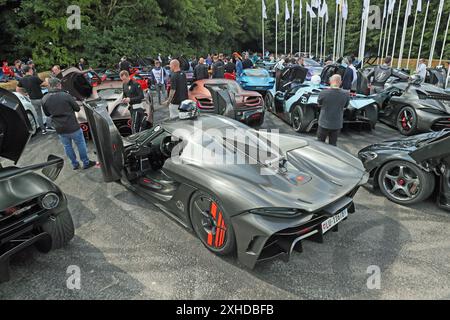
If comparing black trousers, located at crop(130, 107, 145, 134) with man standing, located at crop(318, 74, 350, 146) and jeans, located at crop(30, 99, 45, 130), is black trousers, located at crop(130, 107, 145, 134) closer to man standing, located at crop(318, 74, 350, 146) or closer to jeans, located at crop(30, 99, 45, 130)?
jeans, located at crop(30, 99, 45, 130)

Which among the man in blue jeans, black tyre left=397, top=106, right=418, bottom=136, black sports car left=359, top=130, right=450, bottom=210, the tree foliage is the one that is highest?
the tree foliage

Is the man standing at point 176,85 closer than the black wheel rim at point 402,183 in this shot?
No

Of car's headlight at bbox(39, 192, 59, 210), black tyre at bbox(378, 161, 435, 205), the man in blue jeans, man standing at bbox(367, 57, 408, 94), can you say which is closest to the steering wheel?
car's headlight at bbox(39, 192, 59, 210)

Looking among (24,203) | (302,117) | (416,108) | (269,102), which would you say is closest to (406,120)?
(416,108)

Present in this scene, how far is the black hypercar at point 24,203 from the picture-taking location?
8.57 feet

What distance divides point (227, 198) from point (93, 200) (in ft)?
8.60

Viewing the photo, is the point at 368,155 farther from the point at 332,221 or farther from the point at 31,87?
the point at 31,87

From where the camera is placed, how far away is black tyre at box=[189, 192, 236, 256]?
9.42ft

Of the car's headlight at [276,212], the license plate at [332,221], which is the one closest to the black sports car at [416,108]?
the license plate at [332,221]

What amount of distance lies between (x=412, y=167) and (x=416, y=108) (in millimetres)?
3773

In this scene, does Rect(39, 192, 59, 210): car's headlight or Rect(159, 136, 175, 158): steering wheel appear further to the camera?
Rect(159, 136, 175, 158): steering wheel

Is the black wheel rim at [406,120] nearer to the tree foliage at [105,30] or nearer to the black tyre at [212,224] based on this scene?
the black tyre at [212,224]

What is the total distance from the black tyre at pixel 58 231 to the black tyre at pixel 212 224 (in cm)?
129
